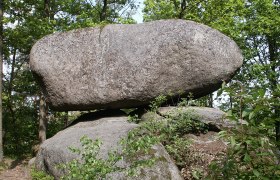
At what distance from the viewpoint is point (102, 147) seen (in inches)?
314

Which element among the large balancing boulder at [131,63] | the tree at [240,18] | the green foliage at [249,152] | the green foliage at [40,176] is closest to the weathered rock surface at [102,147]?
the green foliage at [40,176]

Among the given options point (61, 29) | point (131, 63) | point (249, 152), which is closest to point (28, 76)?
point (61, 29)

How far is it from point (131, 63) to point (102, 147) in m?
2.99

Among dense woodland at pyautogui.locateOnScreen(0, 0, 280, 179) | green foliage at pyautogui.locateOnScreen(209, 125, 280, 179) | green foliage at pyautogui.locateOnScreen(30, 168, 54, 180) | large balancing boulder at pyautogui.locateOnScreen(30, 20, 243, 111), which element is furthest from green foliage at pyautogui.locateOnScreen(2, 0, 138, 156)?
green foliage at pyautogui.locateOnScreen(209, 125, 280, 179)

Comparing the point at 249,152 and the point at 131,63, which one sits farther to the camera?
the point at 131,63

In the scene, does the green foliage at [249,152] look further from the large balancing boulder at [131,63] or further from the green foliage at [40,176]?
the large balancing boulder at [131,63]

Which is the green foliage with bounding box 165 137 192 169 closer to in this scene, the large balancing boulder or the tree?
the large balancing boulder

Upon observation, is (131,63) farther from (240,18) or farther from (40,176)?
(240,18)

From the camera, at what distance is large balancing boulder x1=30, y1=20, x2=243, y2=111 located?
992 centimetres

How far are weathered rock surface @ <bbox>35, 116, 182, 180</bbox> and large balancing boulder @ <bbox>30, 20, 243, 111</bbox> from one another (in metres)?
0.78

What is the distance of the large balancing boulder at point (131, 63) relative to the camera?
9922mm

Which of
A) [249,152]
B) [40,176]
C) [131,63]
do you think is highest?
[131,63]

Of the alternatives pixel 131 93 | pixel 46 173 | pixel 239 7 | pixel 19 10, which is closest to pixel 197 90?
pixel 131 93

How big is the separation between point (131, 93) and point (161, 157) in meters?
2.86
